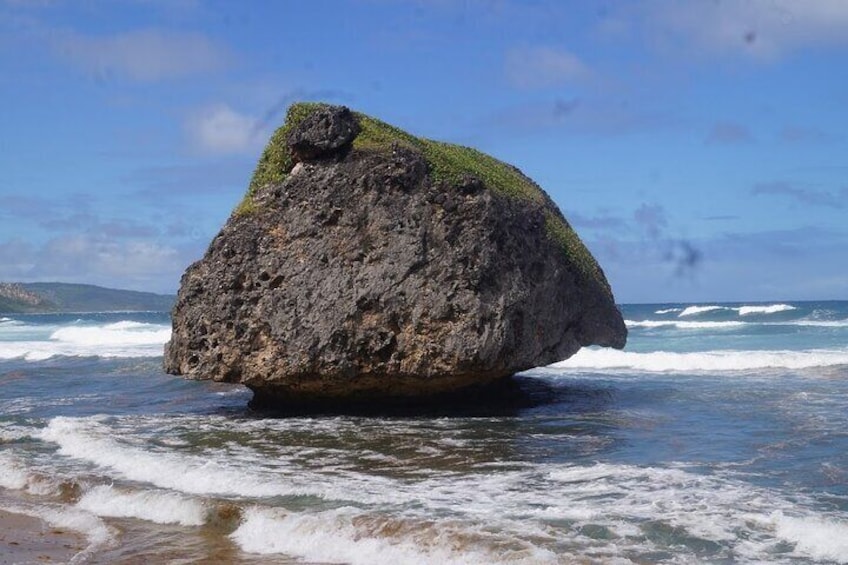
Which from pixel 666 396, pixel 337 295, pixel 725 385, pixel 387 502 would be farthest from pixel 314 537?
pixel 725 385

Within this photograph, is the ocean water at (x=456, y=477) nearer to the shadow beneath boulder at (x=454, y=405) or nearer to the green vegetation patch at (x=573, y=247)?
→ the shadow beneath boulder at (x=454, y=405)

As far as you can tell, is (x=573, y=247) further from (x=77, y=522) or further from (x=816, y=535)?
(x=77, y=522)

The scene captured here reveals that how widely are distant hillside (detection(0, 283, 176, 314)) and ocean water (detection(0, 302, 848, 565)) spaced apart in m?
105

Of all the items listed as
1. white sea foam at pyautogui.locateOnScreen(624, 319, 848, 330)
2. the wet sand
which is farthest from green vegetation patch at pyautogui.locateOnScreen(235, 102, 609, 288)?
white sea foam at pyautogui.locateOnScreen(624, 319, 848, 330)

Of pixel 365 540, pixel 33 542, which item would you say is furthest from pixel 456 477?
pixel 33 542

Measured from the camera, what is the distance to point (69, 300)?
119062 mm

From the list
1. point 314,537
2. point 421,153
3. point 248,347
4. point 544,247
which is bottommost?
point 314,537

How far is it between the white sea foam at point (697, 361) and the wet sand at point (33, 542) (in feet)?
54.6

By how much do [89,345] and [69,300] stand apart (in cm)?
8605

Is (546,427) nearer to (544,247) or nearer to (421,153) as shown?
(544,247)

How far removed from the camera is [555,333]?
1535cm

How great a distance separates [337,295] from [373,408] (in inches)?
91.0

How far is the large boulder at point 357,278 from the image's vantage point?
13.3 meters

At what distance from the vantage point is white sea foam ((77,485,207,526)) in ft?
29.0
